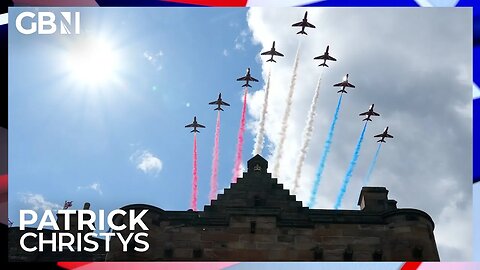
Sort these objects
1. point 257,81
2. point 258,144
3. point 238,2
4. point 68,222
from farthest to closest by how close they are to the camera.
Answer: point 257,81 → point 258,144 → point 68,222 → point 238,2

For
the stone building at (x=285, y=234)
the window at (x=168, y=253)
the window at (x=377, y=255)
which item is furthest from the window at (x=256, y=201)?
the window at (x=377, y=255)

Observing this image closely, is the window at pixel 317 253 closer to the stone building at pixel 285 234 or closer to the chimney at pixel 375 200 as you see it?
the stone building at pixel 285 234

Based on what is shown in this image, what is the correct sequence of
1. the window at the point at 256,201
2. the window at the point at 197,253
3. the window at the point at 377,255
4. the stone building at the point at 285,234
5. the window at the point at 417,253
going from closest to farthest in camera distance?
1. the window at the point at 377,255
2. the window at the point at 417,253
3. the stone building at the point at 285,234
4. the window at the point at 197,253
5. the window at the point at 256,201

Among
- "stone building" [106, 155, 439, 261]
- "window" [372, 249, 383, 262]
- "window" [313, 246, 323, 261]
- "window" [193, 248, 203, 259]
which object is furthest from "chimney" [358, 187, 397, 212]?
"window" [193, 248, 203, 259]

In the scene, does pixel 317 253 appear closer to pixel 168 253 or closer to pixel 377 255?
pixel 377 255

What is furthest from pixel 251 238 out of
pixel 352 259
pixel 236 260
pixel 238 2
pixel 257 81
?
pixel 257 81

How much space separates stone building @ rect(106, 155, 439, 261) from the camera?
168ft

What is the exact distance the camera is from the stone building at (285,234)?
168 feet

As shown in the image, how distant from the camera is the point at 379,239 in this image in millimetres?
51750

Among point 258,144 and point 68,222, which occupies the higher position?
point 258,144

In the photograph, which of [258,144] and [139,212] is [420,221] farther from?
[258,144]

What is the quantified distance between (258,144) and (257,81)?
12514mm

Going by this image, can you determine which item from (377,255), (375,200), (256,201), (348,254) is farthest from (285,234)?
(375,200)

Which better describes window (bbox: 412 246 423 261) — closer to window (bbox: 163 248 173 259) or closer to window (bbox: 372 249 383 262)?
window (bbox: 372 249 383 262)
